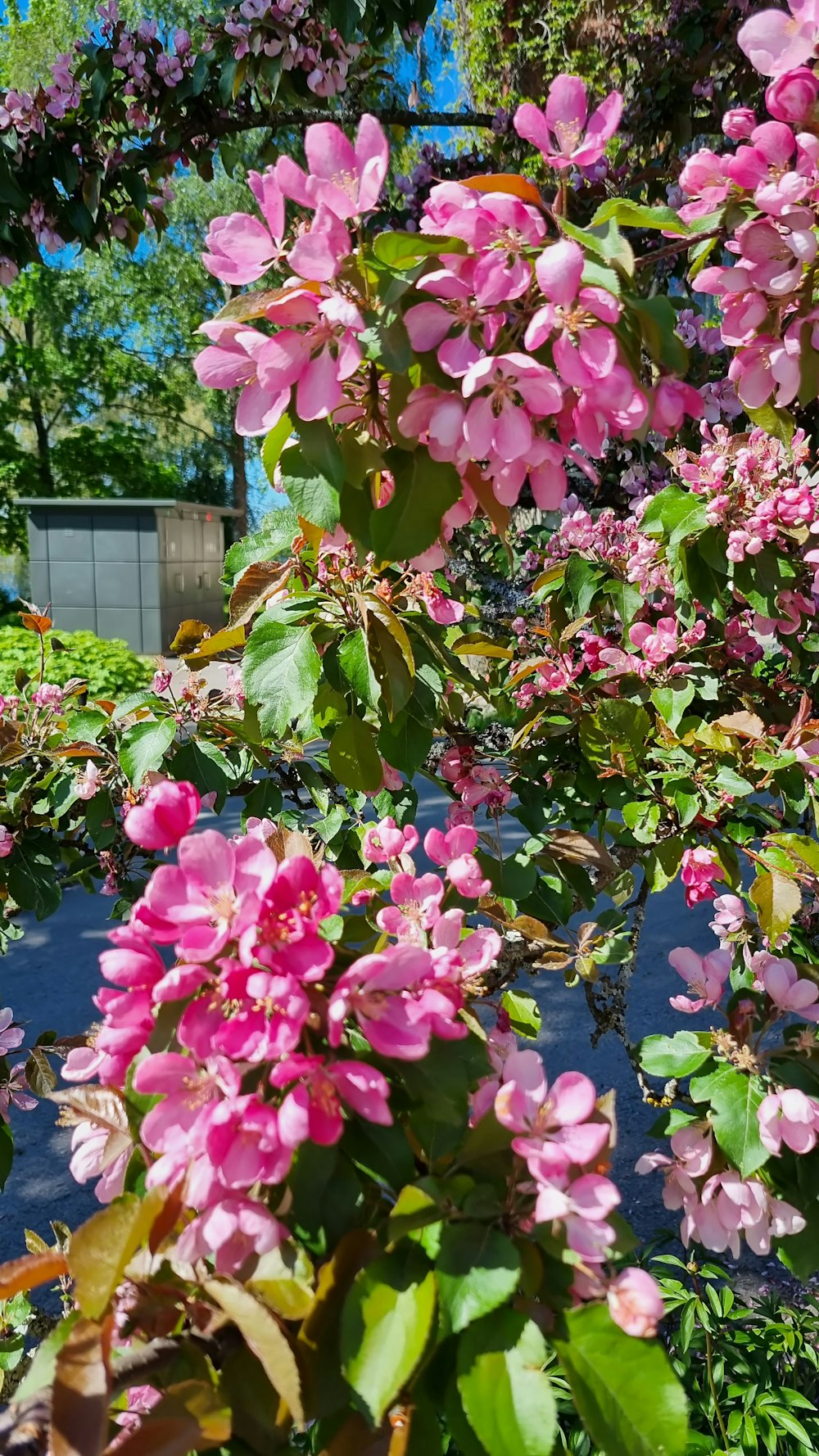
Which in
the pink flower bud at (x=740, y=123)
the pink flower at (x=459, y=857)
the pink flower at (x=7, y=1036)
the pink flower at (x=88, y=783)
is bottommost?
the pink flower at (x=7, y=1036)

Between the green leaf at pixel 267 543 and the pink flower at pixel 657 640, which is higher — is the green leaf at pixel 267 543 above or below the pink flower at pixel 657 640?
above

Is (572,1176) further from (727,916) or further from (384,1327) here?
(727,916)

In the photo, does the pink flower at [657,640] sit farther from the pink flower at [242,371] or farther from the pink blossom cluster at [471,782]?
the pink flower at [242,371]

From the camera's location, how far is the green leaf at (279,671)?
3.22ft

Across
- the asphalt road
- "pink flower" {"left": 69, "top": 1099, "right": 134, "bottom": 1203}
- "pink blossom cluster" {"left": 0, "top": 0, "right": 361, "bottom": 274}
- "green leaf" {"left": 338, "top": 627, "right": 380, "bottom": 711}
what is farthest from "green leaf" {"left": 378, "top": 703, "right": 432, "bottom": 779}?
"pink blossom cluster" {"left": 0, "top": 0, "right": 361, "bottom": 274}

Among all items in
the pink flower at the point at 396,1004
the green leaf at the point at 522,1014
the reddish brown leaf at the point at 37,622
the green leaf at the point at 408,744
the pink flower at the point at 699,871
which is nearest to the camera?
the pink flower at the point at 396,1004

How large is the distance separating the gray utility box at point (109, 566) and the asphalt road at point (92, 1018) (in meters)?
7.93

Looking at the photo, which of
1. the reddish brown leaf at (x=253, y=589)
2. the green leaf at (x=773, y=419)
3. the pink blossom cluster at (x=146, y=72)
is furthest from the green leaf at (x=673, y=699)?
the pink blossom cluster at (x=146, y=72)

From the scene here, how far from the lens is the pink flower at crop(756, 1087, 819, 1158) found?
2.54 ft

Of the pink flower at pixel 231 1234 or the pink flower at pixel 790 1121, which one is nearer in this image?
the pink flower at pixel 231 1234

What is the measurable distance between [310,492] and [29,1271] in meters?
0.56

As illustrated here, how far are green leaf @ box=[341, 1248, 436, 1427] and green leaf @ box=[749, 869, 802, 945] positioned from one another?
31.3 inches

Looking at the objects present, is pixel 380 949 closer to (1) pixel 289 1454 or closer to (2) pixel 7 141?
(1) pixel 289 1454

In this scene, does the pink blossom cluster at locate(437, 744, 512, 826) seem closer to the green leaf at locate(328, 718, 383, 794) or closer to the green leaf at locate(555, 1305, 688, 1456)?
the green leaf at locate(328, 718, 383, 794)
